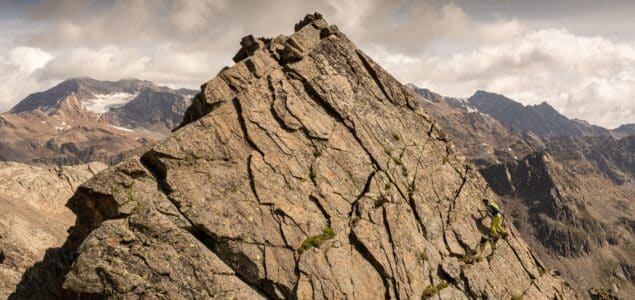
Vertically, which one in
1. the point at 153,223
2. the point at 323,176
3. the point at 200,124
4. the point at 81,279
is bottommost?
the point at 81,279

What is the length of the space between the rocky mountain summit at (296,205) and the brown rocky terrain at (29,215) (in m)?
18.6

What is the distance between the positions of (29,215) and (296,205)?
2329 inches

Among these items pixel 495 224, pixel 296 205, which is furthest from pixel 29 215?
pixel 495 224

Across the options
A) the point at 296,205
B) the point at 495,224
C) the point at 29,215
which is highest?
the point at 495,224

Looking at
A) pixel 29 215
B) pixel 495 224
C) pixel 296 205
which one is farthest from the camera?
pixel 29 215

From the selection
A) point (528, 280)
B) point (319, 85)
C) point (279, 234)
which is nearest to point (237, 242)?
point (279, 234)

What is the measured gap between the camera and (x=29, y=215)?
73125mm

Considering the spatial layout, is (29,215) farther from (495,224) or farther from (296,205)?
(495,224)

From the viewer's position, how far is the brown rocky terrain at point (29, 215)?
187 ft

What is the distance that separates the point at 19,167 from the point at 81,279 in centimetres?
9583

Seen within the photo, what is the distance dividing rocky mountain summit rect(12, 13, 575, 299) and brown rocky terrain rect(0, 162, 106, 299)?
732 inches

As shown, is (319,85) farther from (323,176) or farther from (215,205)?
(215,205)

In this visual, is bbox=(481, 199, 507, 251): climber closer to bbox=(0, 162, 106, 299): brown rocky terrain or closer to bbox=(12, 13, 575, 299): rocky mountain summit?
bbox=(12, 13, 575, 299): rocky mountain summit

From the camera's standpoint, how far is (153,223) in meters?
31.2
